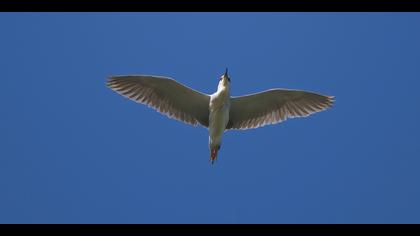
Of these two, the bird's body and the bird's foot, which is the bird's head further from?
the bird's foot

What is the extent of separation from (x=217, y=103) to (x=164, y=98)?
1.44 metres

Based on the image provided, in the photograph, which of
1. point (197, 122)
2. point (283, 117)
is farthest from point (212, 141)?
point (283, 117)

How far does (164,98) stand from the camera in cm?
1544

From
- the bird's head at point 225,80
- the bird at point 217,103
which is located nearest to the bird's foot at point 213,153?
the bird at point 217,103

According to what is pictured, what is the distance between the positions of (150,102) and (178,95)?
716 millimetres

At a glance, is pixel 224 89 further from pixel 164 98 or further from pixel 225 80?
pixel 164 98

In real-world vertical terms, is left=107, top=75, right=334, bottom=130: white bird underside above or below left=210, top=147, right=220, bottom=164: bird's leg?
above

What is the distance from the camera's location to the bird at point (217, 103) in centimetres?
1487

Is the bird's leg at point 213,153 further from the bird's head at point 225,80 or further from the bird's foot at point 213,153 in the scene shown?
Answer: the bird's head at point 225,80

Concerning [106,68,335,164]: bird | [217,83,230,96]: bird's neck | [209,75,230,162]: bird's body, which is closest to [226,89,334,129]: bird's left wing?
[106,68,335,164]: bird

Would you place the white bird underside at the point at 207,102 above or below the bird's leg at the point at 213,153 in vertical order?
above

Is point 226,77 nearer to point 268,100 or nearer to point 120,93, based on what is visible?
point 268,100

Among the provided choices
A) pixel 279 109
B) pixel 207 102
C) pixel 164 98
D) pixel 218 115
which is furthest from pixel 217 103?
pixel 279 109

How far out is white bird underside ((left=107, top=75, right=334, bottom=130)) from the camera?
49.8 ft
